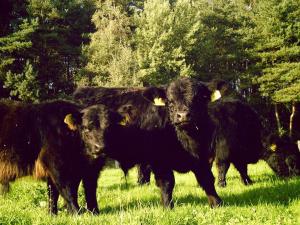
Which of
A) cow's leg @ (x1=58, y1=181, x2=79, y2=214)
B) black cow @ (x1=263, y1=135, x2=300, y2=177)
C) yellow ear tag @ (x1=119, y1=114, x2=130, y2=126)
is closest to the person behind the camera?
cow's leg @ (x1=58, y1=181, x2=79, y2=214)

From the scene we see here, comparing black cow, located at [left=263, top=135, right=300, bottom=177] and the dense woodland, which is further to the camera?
the dense woodland

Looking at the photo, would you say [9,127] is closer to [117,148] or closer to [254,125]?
[117,148]

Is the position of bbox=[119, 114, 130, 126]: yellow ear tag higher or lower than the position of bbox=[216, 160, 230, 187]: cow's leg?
higher

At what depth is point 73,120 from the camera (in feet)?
22.4

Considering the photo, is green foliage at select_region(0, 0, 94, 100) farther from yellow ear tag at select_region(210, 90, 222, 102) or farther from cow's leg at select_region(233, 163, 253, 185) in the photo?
yellow ear tag at select_region(210, 90, 222, 102)

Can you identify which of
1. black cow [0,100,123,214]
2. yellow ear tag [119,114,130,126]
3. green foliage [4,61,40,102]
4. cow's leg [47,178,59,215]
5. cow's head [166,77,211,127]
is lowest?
cow's leg [47,178,59,215]

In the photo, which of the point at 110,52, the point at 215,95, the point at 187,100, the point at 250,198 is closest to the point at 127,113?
the point at 187,100

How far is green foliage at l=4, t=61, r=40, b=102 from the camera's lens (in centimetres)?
3119

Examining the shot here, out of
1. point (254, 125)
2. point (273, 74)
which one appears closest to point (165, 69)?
point (273, 74)

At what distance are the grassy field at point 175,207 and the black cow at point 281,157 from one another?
3.56 ft

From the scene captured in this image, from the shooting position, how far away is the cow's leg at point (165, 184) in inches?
276

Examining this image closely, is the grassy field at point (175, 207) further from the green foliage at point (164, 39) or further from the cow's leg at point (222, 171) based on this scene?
the green foliage at point (164, 39)

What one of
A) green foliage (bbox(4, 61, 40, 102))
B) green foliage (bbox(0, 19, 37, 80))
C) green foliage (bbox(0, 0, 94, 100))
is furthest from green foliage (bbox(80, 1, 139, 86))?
green foliage (bbox(4, 61, 40, 102))

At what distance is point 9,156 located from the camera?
6.73 metres
